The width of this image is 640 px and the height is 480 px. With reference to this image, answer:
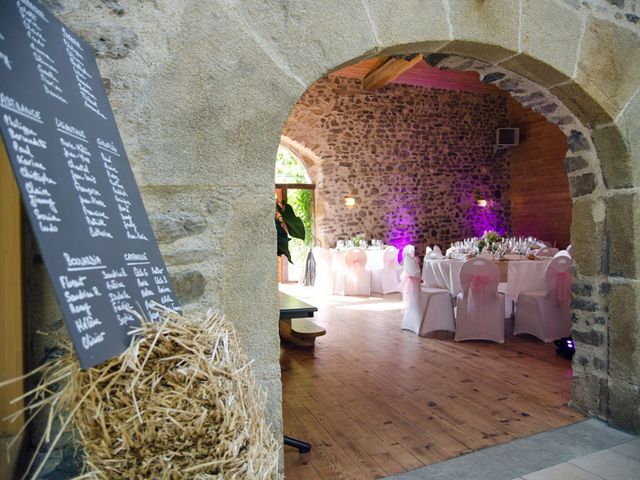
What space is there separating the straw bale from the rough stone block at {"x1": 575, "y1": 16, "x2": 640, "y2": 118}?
95.0 inches

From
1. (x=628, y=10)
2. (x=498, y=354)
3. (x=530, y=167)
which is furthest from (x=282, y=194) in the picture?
(x=628, y=10)

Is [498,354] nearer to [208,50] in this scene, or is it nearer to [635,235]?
[635,235]

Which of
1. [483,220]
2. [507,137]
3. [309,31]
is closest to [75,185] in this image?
[309,31]

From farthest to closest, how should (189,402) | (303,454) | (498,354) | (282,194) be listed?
(282,194) → (498,354) → (303,454) → (189,402)

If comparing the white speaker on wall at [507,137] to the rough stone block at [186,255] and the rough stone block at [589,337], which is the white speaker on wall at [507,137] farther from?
the rough stone block at [186,255]

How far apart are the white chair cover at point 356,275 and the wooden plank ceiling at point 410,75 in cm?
358

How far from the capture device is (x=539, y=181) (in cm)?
1063

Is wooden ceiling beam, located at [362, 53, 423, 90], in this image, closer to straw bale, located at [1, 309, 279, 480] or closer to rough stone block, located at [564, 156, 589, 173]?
rough stone block, located at [564, 156, 589, 173]

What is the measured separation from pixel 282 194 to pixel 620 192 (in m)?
8.13

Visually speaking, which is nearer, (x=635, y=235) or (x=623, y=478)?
(x=623, y=478)

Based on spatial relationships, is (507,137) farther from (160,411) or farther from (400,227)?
(160,411)

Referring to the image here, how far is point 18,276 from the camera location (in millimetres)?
1409

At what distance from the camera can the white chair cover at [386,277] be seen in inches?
324

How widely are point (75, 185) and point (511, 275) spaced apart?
4.89 metres
